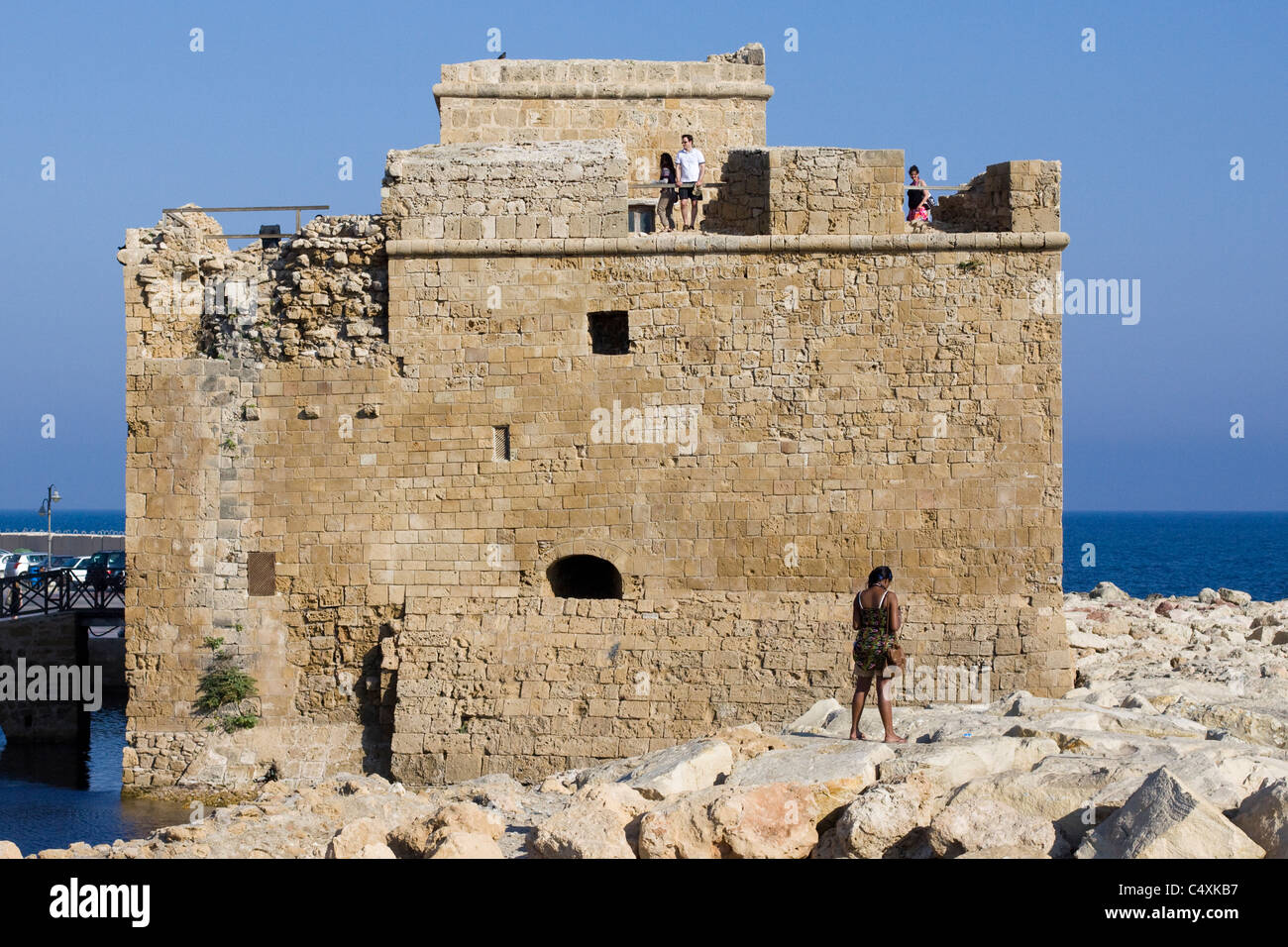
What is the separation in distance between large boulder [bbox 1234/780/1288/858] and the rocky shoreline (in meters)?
0.01

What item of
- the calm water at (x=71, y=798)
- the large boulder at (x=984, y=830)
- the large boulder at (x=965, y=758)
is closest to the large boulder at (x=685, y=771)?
the large boulder at (x=965, y=758)

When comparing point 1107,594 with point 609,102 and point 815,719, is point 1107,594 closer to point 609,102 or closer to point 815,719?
point 609,102

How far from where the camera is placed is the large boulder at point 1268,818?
624 cm

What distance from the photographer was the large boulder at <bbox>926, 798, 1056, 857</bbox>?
6.62 meters

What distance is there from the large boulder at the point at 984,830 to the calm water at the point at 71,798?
812cm

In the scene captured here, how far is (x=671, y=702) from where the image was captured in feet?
41.4

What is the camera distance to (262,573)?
1344 centimetres

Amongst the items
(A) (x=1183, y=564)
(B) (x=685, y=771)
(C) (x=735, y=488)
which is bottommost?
(A) (x=1183, y=564)

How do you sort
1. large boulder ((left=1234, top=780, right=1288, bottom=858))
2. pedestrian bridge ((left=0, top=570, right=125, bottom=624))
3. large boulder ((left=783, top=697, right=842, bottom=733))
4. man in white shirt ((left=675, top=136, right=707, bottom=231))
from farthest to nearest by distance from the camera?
pedestrian bridge ((left=0, top=570, right=125, bottom=624)) → man in white shirt ((left=675, top=136, right=707, bottom=231)) → large boulder ((left=783, top=697, right=842, bottom=733)) → large boulder ((left=1234, top=780, right=1288, bottom=858))

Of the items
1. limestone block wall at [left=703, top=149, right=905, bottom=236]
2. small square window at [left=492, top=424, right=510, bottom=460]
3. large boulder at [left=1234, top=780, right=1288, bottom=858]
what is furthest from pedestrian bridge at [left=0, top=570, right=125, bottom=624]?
large boulder at [left=1234, top=780, right=1288, bottom=858]

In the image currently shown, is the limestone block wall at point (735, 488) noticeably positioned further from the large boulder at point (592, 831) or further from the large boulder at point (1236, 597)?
the large boulder at point (1236, 597)

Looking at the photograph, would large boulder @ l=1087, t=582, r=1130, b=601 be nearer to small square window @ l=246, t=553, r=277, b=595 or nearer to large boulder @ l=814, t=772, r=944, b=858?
small square window @ l=246, t=553, r=277, b=595

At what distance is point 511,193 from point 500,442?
2.47m

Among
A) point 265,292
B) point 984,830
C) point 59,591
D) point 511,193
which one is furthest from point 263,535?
point 984,830
